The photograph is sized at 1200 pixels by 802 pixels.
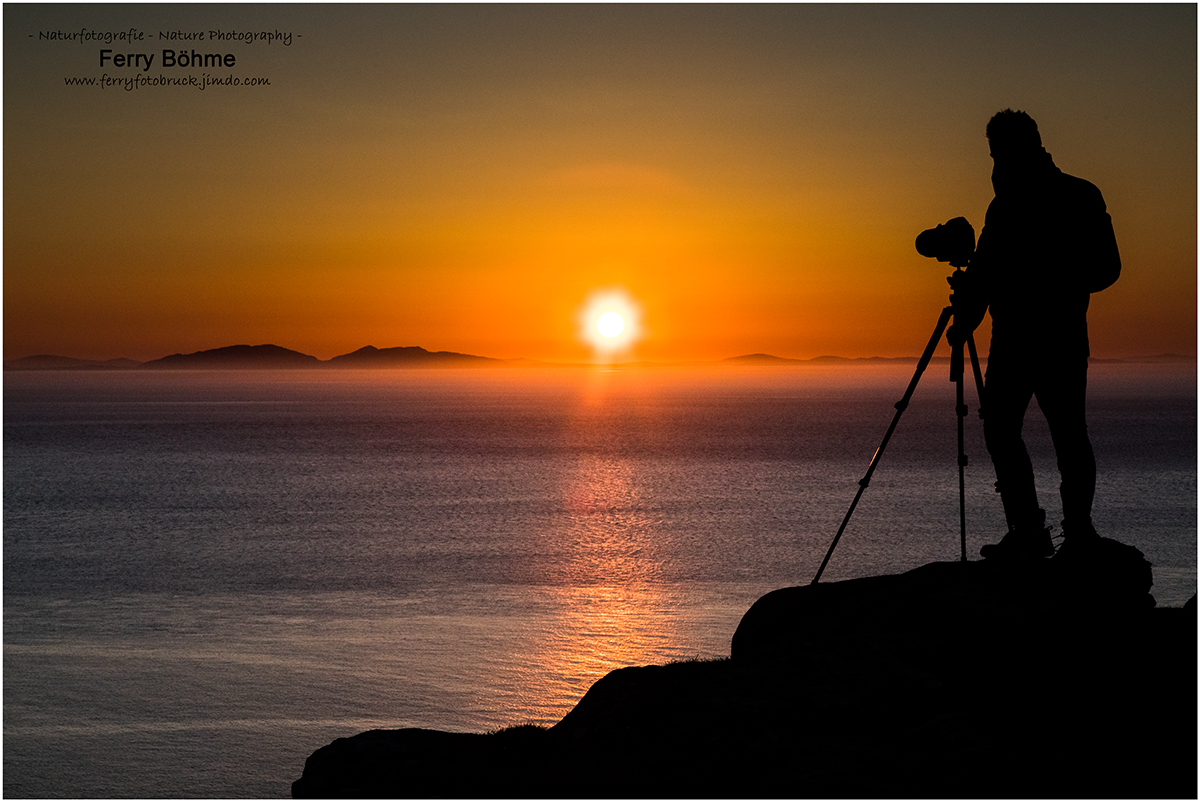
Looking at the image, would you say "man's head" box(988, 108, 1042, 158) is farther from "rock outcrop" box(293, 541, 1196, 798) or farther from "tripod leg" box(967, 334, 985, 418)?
"rock outcrop" box(293, 541, 1196, 798)

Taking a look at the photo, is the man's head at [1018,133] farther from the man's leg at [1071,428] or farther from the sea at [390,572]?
the sea at [390,572]

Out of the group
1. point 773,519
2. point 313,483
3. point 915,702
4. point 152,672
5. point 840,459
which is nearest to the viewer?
point 915,702

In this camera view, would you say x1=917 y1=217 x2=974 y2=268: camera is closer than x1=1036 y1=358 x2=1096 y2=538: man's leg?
No

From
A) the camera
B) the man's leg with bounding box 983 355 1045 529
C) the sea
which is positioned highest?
the camera

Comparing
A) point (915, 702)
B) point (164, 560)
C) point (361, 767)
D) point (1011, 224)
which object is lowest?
point (164, 560)

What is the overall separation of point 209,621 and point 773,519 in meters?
25.0

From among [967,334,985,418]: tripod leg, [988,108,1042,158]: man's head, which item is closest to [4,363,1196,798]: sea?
[967,334,985,418]: tripod leg

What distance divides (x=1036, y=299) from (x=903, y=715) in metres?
2.76

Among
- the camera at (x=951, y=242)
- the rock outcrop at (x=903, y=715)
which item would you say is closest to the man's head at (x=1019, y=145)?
the camera at (x=951, y=242)

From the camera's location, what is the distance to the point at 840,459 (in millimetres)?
75875

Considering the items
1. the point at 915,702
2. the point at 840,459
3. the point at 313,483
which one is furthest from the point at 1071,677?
the point at 840,459

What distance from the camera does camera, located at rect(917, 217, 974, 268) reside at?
727 cm

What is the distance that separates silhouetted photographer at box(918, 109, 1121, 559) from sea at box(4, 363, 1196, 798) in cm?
128

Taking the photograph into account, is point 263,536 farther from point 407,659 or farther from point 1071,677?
point 1071,677
